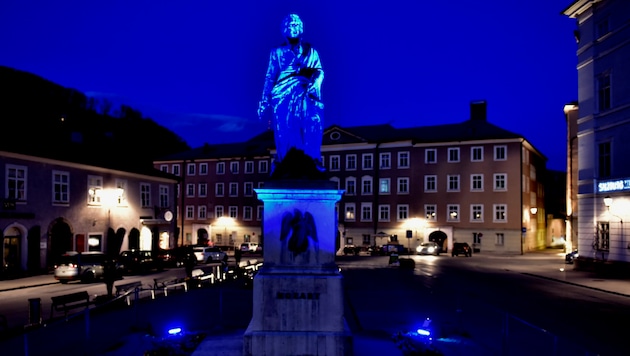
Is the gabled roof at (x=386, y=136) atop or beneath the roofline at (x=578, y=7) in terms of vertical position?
beneath

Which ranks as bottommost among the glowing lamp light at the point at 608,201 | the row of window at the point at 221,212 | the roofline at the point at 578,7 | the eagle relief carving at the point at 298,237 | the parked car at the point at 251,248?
the parked car at the point at 251,248

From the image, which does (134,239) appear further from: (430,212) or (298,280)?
(298,280)

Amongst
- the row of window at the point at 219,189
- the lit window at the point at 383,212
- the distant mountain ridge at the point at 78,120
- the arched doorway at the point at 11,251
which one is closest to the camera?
the arched doorway at the point at 11,251

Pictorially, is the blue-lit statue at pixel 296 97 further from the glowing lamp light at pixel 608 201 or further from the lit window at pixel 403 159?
the lit window at pixel 403 159

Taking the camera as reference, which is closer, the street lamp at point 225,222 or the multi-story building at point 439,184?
the multi-story building at point 439,184

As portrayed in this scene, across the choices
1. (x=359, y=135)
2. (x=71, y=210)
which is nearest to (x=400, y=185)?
(x=359, y=135)

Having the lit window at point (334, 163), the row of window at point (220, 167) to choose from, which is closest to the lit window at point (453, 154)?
the lit window at point (334, 163)

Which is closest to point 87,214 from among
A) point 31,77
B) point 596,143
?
point 596,143

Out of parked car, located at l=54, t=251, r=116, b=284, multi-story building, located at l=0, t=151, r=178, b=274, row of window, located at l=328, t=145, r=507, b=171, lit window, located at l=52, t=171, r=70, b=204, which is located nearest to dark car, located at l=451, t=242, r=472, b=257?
row of window, located at l=328, t=145, r=507, b=171

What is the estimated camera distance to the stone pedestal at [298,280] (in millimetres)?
7164

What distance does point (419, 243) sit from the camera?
182 ft

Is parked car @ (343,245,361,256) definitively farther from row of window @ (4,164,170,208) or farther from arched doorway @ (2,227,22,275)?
arched doorway @ (2,227,22,275)

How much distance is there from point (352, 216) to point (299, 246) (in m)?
52.1

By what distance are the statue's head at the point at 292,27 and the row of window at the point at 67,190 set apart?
25.5m
